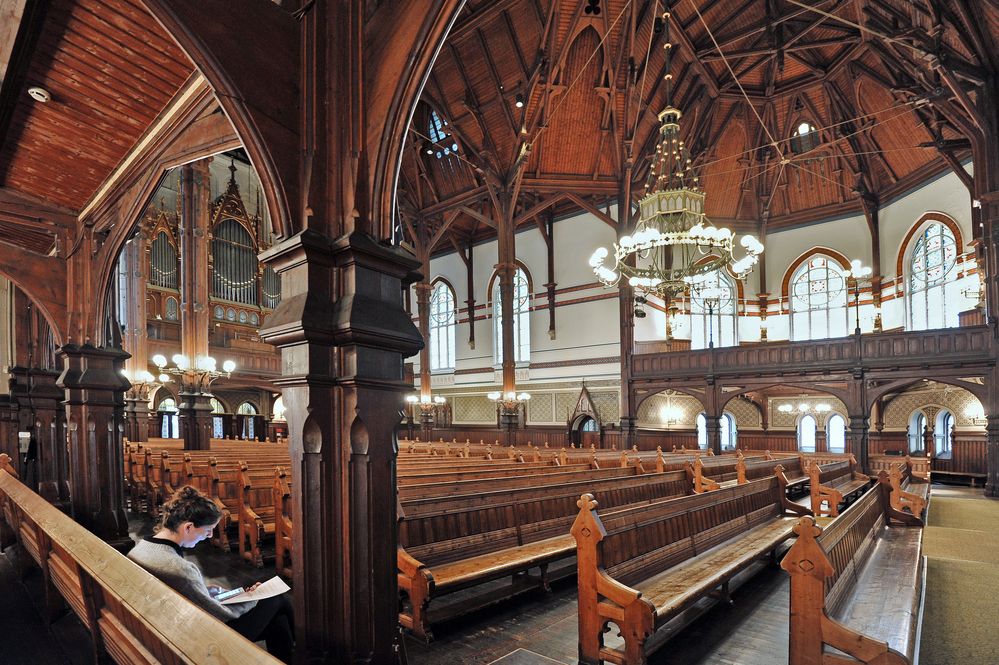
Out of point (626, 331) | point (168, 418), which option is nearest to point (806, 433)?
point (626, 331)

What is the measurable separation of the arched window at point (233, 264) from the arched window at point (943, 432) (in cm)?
2194

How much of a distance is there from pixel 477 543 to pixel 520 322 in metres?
15.8

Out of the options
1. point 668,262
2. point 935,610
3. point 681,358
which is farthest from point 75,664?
point 668,262

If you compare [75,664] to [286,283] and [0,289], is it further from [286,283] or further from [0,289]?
[0,289]

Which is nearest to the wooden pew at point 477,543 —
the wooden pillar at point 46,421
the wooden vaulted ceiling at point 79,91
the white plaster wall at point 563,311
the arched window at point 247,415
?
the wooden vaulted ceiling at point 79,91

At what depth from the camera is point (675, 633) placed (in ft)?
11.7

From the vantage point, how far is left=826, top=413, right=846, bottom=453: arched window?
1667cm

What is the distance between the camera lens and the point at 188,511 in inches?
102

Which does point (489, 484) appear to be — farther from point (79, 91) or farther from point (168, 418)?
point (168, 418)

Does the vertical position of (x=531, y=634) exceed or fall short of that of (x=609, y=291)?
it falls short

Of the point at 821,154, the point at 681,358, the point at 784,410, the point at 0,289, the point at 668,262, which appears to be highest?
the point at 821,154

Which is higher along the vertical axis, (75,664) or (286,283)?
(286,283)

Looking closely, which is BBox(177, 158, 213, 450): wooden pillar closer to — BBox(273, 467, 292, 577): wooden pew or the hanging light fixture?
BBox(273, 467, 292, 577): wooden pew

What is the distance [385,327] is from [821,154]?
1863 cm
